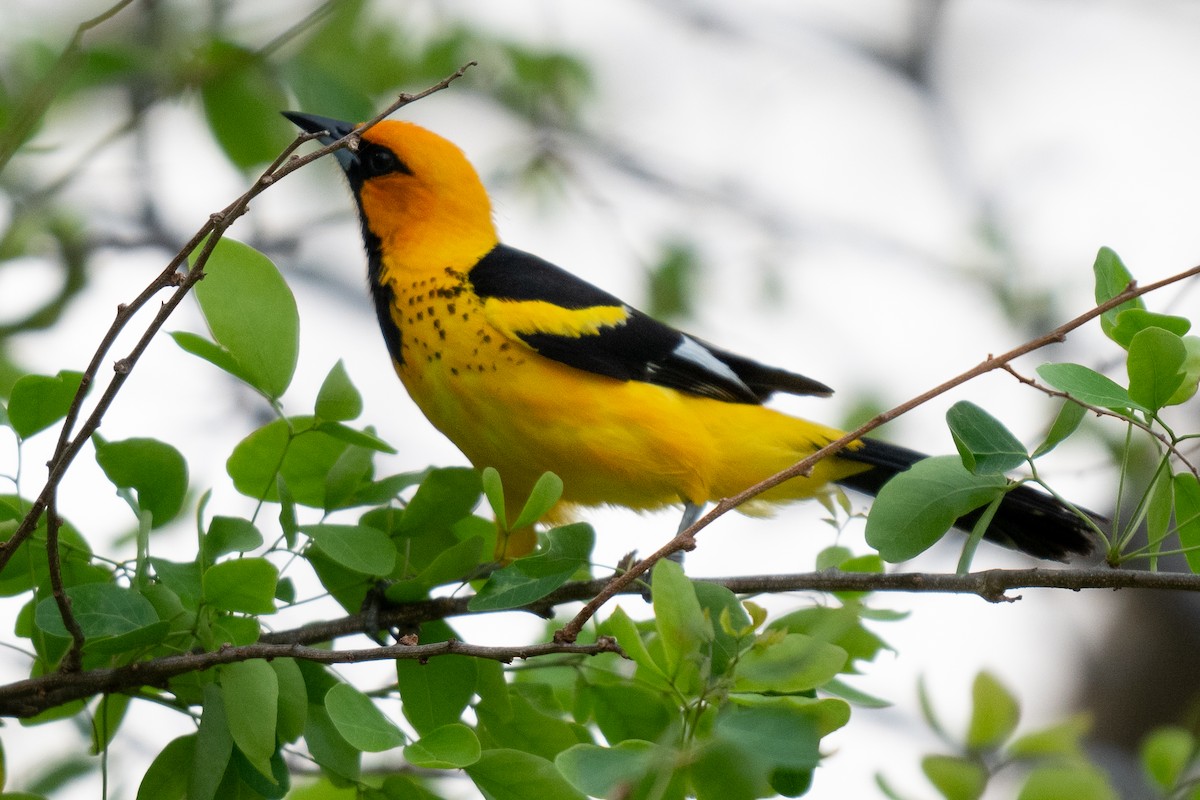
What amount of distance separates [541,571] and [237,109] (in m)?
2.04

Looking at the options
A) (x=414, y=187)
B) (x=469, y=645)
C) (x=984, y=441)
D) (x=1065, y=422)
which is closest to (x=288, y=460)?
(x=469, y=645)

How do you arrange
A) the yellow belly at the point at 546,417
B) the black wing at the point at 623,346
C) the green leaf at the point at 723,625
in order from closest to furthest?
the green leaf at the point at 723,625 < the yellow belly at the point at 546,417 < the black wing at the point at 623,346

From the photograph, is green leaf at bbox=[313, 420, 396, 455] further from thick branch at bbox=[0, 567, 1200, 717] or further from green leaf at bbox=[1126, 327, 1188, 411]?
green leaf at bbox=[1126, 327, 1188, 411]

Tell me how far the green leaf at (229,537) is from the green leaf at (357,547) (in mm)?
143

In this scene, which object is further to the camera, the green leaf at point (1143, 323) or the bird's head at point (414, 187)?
the bird's head at point (414, 187)

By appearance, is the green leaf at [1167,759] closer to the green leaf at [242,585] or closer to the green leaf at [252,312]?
the green leaf at [242,585]

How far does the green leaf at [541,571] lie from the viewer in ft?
7.28

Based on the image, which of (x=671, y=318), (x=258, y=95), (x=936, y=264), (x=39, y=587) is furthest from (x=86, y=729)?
(x=936, y=264)

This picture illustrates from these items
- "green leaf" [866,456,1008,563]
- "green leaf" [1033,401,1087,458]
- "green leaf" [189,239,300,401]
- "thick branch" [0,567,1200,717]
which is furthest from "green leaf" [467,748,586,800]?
"green leaf" [1033,401,1087,458]

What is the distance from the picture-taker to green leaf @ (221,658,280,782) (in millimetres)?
1996

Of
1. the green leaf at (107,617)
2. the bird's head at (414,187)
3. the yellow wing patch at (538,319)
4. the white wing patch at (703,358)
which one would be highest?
the bird's head at (414,187)

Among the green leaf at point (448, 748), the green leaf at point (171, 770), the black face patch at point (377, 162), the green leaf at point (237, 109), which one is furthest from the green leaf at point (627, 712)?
the black face patch at point (377, 162)

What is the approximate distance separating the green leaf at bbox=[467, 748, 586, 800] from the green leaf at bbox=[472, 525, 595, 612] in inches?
11.8

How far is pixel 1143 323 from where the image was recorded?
212cm
